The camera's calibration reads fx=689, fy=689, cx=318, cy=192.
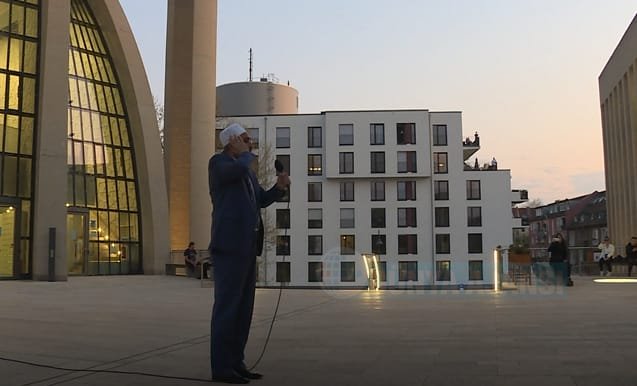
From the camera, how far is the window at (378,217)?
69375 mm

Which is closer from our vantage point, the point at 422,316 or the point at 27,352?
the point at 27,352

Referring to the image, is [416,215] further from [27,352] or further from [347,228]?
[27,352]

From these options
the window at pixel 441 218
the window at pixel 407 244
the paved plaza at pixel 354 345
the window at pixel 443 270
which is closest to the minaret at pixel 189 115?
the paved plaza at pixel 354 345

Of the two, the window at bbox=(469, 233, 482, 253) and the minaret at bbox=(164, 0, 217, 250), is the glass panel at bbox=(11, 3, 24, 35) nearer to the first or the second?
the minaret at bbox=(164, 0, 217, 250)

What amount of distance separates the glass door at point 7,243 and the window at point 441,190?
166ft

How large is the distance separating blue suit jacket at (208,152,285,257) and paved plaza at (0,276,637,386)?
933mm

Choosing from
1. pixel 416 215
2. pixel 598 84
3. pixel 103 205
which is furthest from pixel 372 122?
pixel 103 205

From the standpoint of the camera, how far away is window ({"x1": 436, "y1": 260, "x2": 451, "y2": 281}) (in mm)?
67438

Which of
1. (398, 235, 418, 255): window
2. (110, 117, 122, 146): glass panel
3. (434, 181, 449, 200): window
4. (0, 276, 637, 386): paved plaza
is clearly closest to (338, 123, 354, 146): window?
(434, 181, 449, 200): window

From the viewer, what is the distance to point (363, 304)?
13.1m

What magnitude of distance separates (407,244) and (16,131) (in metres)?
48.6

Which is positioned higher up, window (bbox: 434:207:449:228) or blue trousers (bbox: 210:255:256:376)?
window (bbox: 434:207:449:228)

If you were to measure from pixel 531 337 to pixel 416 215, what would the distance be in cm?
6247

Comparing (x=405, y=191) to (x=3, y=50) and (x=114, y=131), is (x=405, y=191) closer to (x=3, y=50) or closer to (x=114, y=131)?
(x=114, y=131)
